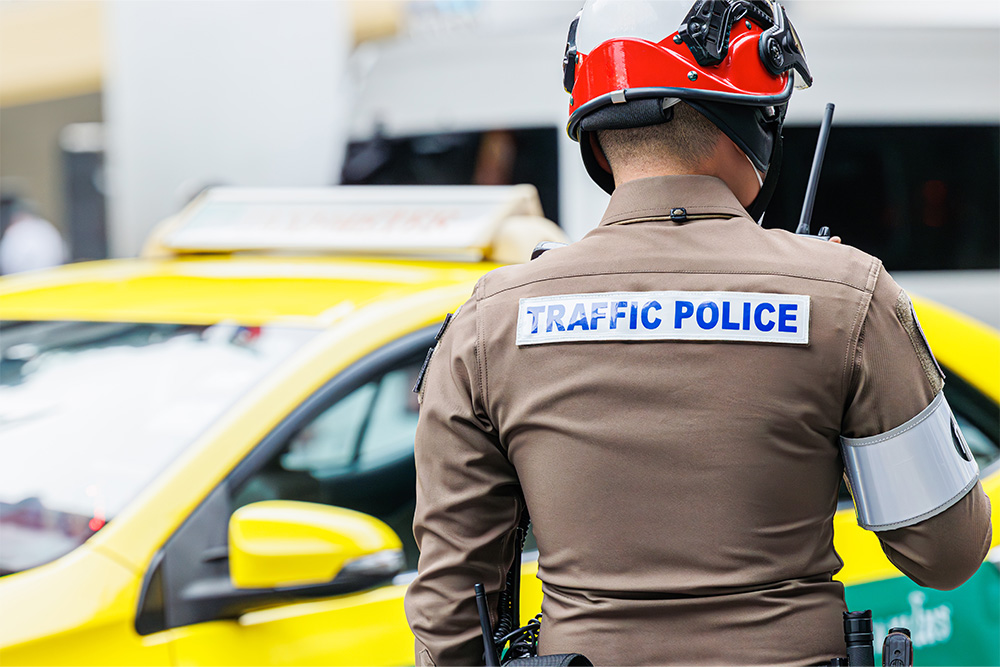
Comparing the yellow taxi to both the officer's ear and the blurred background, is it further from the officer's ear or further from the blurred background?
the blurred background

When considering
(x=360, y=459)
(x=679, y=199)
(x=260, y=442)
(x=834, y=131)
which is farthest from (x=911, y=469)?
(x=834, y=131)

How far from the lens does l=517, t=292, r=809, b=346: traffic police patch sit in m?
1.33

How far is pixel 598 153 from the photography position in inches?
63.1

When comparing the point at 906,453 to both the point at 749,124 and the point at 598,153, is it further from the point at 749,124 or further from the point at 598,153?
the point at 598,153

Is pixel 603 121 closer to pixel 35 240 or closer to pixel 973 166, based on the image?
pixel 973 166

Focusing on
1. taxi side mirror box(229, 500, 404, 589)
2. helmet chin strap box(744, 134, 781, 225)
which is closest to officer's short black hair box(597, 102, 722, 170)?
helmet chin strap box(744, 134, 781, 225)

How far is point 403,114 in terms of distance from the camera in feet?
25.9

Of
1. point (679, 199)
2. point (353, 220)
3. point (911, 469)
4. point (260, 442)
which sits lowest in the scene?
point (260, 442)

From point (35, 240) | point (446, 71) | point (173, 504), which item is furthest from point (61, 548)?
point (35, 240)

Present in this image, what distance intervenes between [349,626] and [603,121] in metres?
0.99

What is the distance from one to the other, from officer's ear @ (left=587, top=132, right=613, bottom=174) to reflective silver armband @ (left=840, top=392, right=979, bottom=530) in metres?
0.50

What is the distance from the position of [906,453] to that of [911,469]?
0.8 inches

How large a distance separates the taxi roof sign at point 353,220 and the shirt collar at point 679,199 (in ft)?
3.65

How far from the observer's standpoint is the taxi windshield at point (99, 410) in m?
2.02
